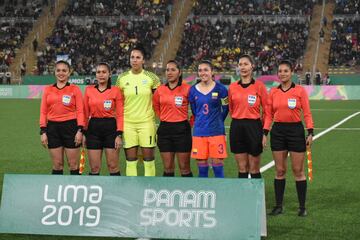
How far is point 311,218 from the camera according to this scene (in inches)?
306

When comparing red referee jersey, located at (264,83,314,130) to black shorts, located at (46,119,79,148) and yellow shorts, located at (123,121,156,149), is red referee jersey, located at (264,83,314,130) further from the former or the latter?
black shorts, located at (46,119,79,148)

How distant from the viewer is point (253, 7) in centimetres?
4762

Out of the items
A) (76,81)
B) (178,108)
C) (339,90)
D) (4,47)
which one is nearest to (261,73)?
(339,90)

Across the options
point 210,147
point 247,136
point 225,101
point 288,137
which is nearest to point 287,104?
point 288,137

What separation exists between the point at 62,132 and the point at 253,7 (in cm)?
4100

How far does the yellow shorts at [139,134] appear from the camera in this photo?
8273 mm

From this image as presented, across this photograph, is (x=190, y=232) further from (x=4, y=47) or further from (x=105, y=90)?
(x=4, y=47)

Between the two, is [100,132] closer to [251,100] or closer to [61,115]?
[61,115]

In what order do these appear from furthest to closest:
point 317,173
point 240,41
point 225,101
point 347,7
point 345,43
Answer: point 347,7, point 240,41, point 345,43, point 317,173, point 225,101

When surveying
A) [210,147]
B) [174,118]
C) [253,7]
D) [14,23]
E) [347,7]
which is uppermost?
[347,7]

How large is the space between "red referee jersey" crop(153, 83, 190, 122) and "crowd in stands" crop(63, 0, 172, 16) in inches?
1630

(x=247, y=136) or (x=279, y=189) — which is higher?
(x=247, y=136)

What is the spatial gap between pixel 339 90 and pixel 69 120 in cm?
2798

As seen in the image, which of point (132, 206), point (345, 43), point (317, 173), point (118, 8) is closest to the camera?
point (132, 206)
